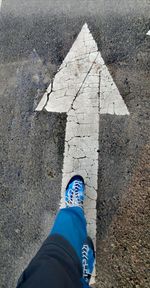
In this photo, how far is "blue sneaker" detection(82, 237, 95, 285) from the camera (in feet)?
11.8

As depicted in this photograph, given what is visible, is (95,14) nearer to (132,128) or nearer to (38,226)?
(132,128)

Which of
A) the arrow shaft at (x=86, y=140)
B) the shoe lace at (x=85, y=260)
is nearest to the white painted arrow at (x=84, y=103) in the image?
the arrow shaft at (x=86, y=140)

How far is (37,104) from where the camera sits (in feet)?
14.2

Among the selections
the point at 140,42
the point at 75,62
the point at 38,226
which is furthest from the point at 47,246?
the point at 140,42

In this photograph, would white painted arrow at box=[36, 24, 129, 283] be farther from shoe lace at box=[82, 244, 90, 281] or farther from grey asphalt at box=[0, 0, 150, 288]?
shoe lace at box=[82, 244, 90, 281]

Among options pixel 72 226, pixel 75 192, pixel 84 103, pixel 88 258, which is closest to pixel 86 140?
pixel 84 103

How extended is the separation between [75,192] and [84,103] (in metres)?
0.96

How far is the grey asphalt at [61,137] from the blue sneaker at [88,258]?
95mm

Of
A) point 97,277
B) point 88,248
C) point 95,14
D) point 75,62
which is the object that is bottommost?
point 97,277

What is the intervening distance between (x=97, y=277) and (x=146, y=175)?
108 cm

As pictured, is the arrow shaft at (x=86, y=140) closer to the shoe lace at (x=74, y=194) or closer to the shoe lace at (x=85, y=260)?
the shoe lace at (x=74, y=194)

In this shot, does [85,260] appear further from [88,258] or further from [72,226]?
[72,226]

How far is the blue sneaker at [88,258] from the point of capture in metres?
3.60

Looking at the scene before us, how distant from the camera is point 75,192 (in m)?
3.91
